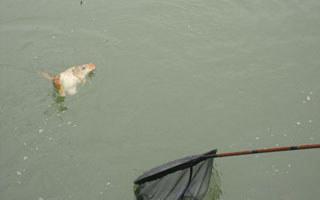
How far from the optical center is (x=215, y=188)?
9.73ft

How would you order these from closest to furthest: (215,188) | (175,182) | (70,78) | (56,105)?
(175,182) < (215,188) < (56,105) < (70,78)

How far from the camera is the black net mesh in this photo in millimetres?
2441

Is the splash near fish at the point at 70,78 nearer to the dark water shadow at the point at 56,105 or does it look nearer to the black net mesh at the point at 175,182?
the dark water shadow at the point at 56,105

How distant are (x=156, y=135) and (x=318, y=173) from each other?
1.52 m

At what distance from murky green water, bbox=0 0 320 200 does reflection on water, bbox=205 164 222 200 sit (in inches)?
2.2

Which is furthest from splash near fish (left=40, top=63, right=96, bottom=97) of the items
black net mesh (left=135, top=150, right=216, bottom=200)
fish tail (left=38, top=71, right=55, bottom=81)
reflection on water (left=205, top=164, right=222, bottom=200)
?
reflection on water (left=205, top=164, right=222, bottom=200)

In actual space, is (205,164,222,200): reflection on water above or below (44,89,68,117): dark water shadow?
below

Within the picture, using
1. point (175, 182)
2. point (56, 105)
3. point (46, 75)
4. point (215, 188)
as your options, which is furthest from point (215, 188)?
point (46, 75)

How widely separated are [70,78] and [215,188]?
1.82 metres

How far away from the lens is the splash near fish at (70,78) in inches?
137

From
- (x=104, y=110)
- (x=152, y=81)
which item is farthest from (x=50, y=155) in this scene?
(x=152, y=81)

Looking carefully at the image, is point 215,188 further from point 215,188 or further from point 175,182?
point 175,182

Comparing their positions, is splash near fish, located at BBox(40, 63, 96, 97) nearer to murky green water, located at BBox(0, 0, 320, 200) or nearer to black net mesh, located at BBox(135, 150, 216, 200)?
murky green water, located at BBox(0, 0, 320, 200)

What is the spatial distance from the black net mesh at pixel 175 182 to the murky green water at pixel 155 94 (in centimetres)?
41
